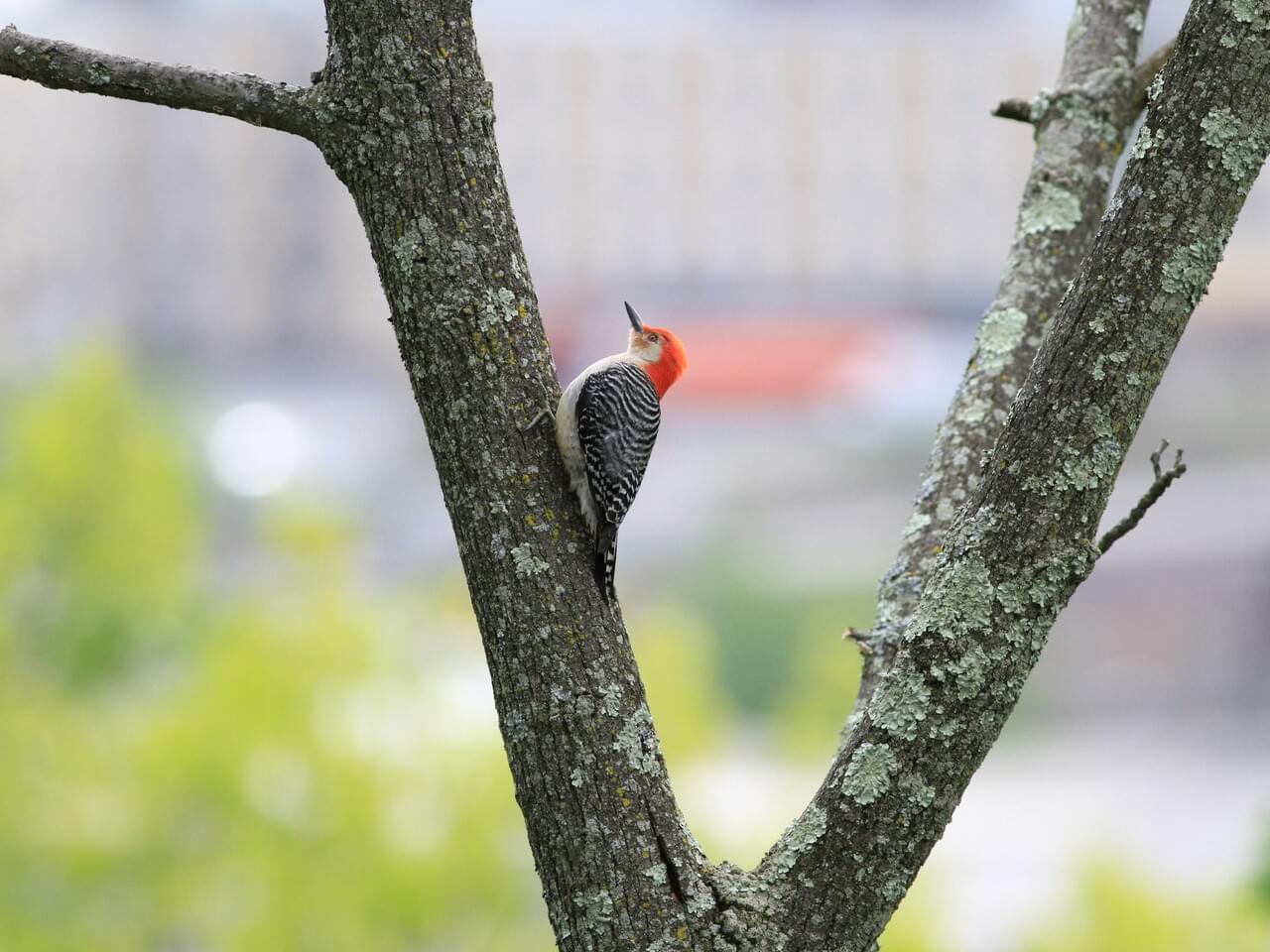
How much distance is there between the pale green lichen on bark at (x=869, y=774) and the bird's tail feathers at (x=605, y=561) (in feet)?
1.73

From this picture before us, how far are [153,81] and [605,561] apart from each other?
1264mm

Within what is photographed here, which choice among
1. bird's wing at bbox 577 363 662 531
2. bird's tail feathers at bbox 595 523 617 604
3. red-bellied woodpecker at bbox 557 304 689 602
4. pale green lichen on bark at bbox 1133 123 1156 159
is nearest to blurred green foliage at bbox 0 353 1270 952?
red-bellied woodpecker at bbox 557 304 689 602

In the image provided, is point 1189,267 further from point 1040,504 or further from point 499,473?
point 499,473

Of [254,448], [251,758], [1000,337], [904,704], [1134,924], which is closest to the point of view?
[904,704]

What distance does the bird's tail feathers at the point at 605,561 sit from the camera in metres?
2.70

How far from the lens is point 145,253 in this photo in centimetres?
7256

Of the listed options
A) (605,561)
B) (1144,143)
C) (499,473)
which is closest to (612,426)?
(605,561)

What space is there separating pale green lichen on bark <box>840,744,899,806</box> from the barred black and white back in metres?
0.56

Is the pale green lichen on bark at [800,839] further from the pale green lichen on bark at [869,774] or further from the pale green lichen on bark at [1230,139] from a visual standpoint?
the pale green lichen on bark at [1230,139]

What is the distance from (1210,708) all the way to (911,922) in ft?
135

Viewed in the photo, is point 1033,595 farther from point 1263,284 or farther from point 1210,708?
point 1263,284

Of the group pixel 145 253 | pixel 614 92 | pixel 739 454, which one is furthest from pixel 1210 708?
pixel 145 253

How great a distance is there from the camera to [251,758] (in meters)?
12.5

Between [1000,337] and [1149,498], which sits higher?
[1000,337]
